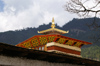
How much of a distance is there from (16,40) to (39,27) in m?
31.5

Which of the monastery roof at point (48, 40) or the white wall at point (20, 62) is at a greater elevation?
the white wall at point (20, 62)

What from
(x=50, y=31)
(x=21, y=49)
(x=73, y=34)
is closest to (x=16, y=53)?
(x=21, y=49)

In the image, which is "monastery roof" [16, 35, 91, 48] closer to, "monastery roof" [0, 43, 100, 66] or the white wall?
"monastery roof" [0, 43, 100, 66]

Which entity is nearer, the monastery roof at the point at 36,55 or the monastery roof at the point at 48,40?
the monastery roof at the point at 36,55

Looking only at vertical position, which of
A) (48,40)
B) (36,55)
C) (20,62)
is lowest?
(48,40)

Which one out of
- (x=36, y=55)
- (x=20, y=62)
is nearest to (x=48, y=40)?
(x=36, y=55)

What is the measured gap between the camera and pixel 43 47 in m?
22.1

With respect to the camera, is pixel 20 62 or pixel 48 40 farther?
pixel 48 40

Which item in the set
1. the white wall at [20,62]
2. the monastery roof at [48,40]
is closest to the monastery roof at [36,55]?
the white wall at [20,62]

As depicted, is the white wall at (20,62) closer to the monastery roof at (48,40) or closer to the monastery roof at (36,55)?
the monastery roof at (36,55)

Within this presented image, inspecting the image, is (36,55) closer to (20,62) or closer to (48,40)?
(20,62)

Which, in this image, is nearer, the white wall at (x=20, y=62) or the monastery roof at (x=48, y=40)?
the white wall at (x=20, y=62)

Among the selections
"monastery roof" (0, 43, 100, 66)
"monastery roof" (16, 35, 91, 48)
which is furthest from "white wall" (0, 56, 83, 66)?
"monastery roof" (16, 35, 91, 48)

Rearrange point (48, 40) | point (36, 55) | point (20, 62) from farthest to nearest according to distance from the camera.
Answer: point (48, 40) → point (36, 55) → point (20, 62)
